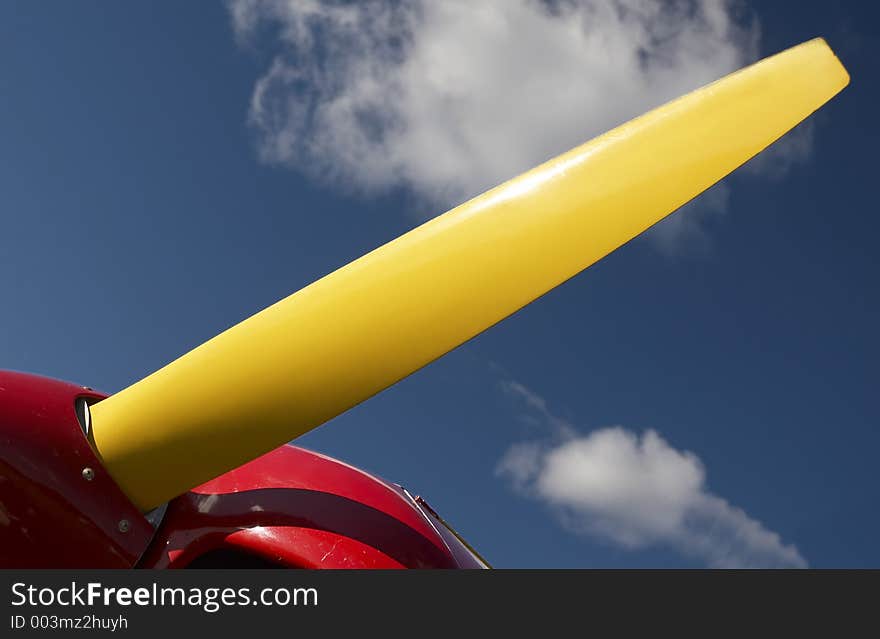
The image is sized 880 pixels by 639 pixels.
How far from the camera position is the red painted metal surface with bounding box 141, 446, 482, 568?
13.4 ft

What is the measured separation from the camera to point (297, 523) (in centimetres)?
424

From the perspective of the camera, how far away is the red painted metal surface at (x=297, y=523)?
4078mm

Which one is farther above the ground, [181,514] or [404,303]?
[404,303]

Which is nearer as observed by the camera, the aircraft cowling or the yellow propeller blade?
the yellow propeller blade

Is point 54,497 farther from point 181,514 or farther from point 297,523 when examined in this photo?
point 297,523

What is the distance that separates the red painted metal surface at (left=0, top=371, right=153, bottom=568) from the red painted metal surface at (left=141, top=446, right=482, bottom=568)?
24 cm

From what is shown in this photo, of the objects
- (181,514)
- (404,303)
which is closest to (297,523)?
(181,514)

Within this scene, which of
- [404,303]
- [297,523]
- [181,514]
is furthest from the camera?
[297,523]

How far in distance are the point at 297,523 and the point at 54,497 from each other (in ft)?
3.86

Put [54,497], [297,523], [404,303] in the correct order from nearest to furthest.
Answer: [404,303]
[54,497]
[297,523]

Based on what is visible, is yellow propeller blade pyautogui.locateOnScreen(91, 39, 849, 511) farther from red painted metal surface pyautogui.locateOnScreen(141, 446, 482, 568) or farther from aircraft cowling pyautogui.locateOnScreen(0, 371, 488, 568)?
red painted metal surface pyautogui.locateOnScreen(141, 446, 482, 568)

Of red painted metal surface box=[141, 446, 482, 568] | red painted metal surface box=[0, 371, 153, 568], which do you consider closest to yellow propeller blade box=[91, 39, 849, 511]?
red painted metal surface box=[0, 371, 153, 568]
